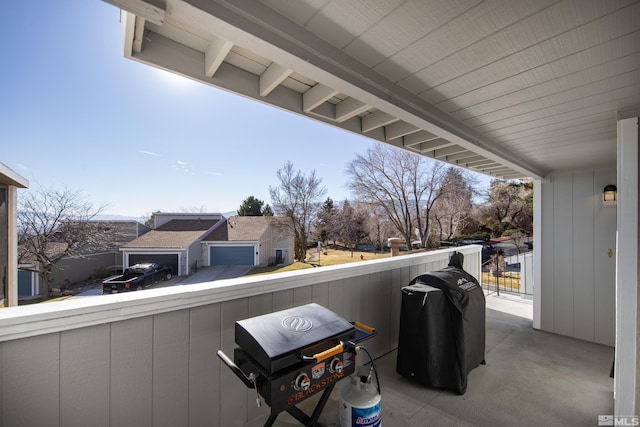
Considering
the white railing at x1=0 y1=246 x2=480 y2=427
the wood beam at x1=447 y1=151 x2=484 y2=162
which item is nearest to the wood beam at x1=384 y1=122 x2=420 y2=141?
the wood beam at x1=447 y1=151 x2=484 y2=162

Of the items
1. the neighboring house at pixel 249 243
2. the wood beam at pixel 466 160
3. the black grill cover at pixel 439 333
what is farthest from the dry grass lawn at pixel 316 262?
the wood beam at pixel 466 160

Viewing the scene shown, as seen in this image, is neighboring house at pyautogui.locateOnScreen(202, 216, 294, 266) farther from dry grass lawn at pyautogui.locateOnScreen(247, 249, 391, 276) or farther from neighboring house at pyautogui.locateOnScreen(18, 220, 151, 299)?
neighboring house at pyautogui.locateOnScreen(18, 220, 151, 299)

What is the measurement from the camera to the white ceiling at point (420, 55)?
915mm

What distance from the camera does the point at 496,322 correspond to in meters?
3.58


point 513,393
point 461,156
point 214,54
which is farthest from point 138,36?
point 513,393

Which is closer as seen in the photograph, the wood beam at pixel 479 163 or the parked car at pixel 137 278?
the wood beam at pixel 479 163

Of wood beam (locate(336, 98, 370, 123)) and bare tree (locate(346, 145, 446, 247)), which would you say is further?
bare tree (locate(346, 145, 446, 247))

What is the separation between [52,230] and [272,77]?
243 inches

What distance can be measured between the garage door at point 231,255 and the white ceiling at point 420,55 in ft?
25.0

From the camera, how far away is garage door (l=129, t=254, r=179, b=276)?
5.76 meters

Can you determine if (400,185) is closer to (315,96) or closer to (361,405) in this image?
(315,96)

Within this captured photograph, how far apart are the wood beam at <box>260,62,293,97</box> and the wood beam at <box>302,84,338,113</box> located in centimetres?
31

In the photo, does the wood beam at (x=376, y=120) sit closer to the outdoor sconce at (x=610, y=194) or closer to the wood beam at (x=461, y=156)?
the wood beam at (x=461, y=156)

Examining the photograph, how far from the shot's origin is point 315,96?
169cm
